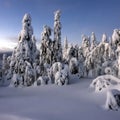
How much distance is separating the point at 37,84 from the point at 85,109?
1795 centimetres

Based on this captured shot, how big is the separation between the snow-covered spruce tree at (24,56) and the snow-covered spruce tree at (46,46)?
7.56 meters

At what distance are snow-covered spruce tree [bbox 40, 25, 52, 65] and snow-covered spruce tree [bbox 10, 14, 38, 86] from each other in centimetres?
756

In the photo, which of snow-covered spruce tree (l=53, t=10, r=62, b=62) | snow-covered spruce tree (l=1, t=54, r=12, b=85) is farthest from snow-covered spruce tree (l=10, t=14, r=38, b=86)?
snow-covered spruce tree (l=1, t=54, r=12, b=85)

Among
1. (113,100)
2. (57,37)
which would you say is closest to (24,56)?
(57,37)

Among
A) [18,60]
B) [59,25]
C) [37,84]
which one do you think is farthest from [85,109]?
[59,25]

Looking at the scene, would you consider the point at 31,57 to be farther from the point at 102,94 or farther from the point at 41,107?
the point at 41,107

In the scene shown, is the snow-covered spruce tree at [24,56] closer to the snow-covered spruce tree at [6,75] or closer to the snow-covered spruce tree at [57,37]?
the snow-covered spruce tree at [57,37]

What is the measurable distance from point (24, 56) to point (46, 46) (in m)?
9.40

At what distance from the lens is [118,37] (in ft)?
65.5

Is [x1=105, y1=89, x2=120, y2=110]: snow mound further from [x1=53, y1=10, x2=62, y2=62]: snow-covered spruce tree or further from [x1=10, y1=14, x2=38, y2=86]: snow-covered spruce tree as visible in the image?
[x1=53, y1=10, x2=62, y2=62]: snow-covered spruce tree

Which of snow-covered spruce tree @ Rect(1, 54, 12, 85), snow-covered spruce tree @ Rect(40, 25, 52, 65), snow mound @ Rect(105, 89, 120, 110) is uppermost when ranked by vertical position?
snow-covered spruce tree @ Rect(40, 25, 52, 65)

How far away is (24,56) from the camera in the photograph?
3538cm

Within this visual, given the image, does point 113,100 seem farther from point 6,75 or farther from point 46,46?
point 6,75

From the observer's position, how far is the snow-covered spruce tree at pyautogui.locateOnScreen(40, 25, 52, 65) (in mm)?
43688
